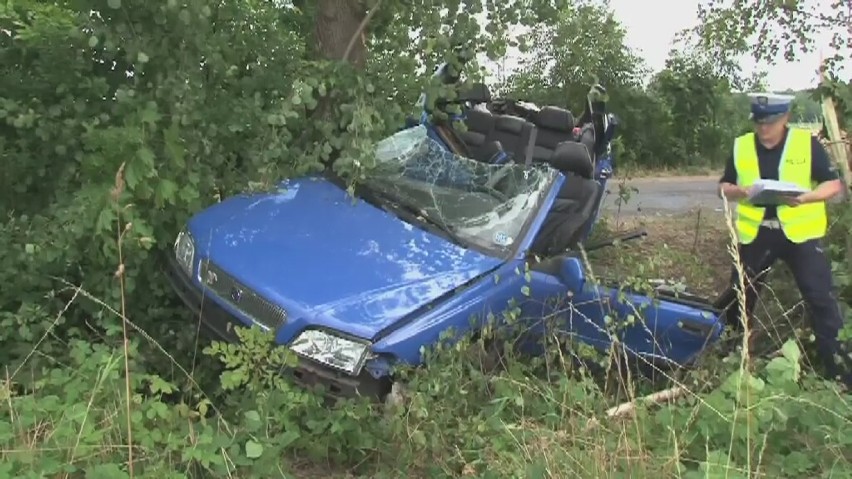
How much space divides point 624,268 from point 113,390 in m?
2.87

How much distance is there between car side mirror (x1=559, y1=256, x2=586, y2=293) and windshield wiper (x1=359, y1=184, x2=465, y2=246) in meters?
0.54

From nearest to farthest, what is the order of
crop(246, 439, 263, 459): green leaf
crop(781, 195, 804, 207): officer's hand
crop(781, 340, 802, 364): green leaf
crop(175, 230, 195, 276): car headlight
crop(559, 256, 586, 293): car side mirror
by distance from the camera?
crop(246, 439, 263, 459): green leaf < crop(781, 340, 802, 364): green leaf < crop(559, 256, 586, 293): car side mirror < crop(175, 230, 195, 276): car headlight < crop(781, 195, 804, 207): officer's hand

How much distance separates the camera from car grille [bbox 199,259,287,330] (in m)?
3.89

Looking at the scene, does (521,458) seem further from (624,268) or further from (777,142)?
(777,142)

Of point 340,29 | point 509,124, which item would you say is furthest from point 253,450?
point 509,124

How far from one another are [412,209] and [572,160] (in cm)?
105

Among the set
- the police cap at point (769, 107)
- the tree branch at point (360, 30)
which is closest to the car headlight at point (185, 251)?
the tree branch at point (360, 30)

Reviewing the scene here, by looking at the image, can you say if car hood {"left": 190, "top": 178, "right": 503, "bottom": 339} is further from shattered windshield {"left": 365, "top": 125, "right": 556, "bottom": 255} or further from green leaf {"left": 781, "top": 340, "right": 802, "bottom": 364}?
green leaf {"left": 781, "top": 340, "right": 802, "bottom": 364}

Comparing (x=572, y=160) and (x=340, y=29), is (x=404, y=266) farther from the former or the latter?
(x=340, y=29)

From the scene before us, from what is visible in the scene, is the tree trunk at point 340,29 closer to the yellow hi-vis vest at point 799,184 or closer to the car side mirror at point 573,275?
the car side mirror at point 573,275

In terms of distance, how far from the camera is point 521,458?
3.21 m

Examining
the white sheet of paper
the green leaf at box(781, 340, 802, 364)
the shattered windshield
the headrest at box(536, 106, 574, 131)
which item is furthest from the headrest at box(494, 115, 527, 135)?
the green leaf at box(781, 340, 802, 364)

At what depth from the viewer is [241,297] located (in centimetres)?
405

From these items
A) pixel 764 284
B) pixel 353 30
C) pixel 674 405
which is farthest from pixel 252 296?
pixel 764 284
